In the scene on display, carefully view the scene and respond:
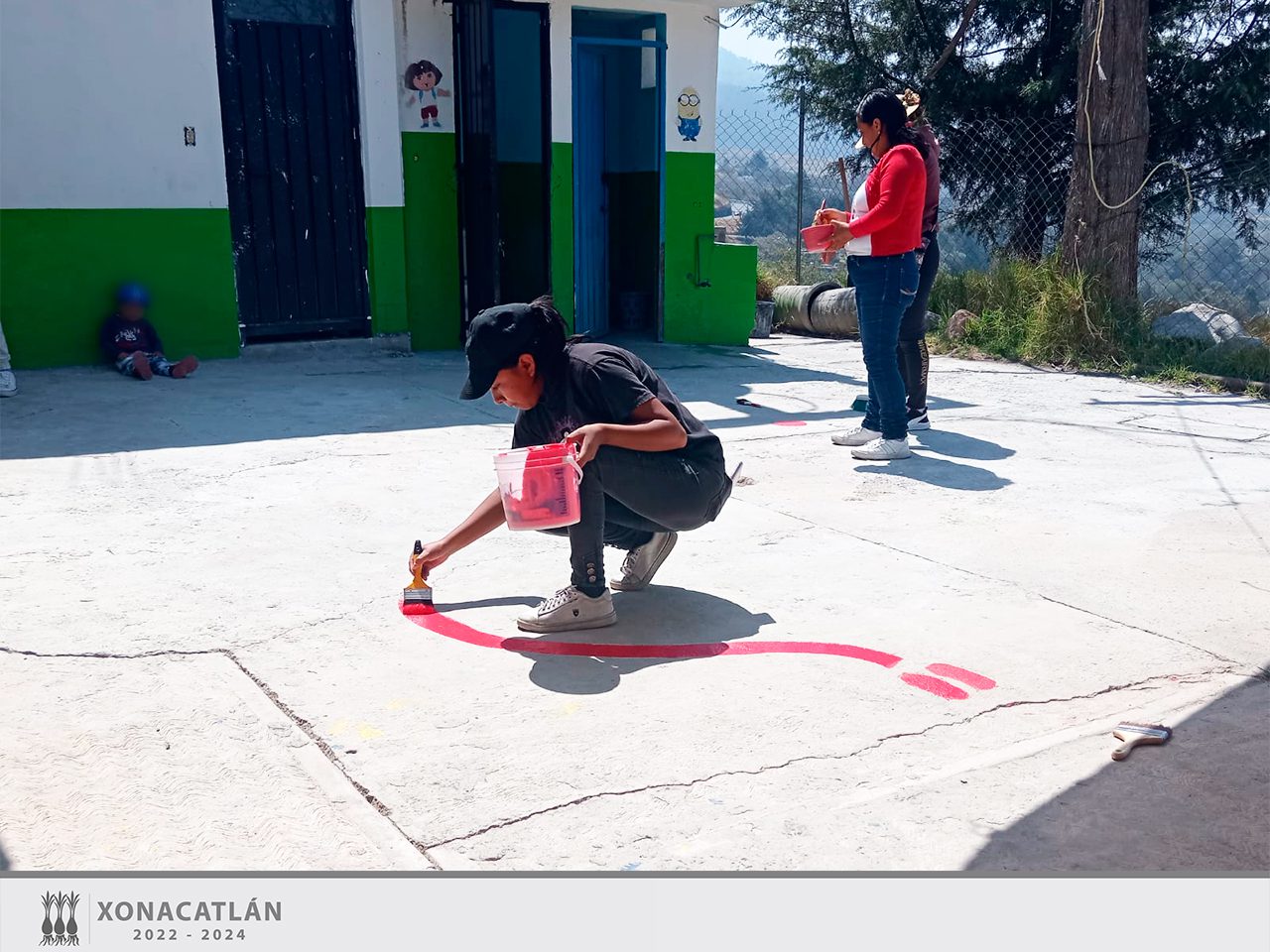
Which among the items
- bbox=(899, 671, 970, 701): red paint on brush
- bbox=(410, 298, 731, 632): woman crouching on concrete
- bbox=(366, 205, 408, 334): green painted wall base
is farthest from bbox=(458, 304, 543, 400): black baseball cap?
bbox=(366, 205, 408, 334): green painted wall base

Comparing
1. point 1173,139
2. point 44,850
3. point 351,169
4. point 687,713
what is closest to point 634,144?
point 351,169

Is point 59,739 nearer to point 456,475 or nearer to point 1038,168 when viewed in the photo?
point 456,475

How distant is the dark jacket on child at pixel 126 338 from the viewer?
8188mm

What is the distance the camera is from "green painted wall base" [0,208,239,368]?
8094mm

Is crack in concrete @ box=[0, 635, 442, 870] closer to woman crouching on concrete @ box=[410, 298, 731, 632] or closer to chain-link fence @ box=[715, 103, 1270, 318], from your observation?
woman crouching on concrete @ box=[410, 298, 731, 632]

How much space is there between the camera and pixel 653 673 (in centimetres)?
338

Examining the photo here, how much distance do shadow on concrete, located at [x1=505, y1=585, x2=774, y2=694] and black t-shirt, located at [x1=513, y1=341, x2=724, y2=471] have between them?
0.57m

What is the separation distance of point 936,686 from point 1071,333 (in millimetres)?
6784

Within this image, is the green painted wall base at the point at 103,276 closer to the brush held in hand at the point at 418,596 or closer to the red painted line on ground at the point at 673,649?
the brush held in hand at the point at 418,596

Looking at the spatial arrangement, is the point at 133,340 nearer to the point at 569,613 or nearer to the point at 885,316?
the point at 885,316

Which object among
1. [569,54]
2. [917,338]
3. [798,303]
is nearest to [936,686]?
[917,338]

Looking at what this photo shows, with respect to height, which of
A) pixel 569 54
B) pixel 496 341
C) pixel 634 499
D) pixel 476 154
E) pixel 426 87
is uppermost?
pixel 569 54
